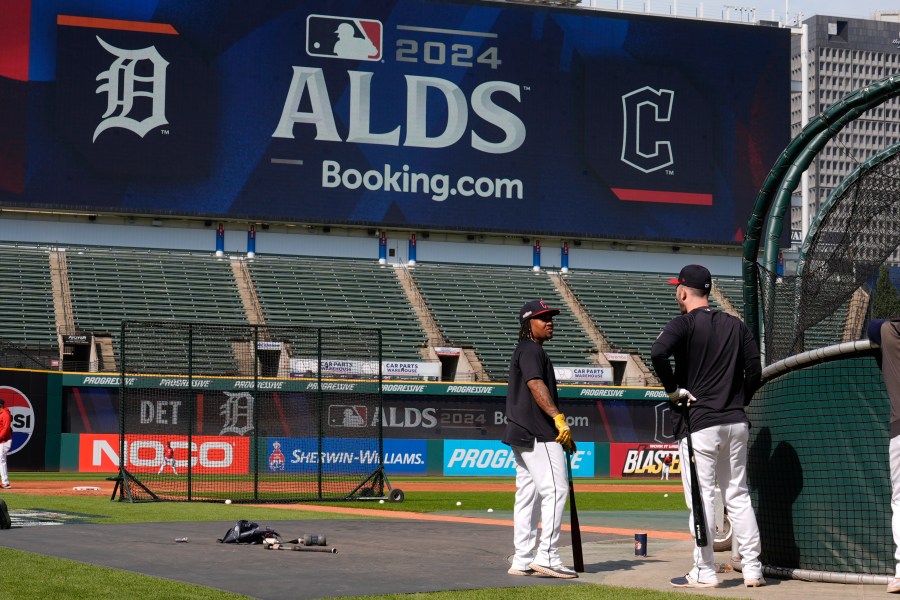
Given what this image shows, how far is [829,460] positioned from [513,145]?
39.0 meters

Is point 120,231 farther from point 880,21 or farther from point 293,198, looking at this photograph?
point 880,21

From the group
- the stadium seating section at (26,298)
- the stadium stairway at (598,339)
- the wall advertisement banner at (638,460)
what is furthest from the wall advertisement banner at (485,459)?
the stadium seating section at (26,298)

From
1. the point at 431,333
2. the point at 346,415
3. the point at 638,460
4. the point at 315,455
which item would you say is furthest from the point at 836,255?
the point at 431,333

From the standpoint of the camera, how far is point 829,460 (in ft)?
30.5

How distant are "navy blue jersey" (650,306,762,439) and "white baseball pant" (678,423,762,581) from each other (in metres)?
0.10

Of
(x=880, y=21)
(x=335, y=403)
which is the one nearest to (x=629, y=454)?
(x=335, y=403)

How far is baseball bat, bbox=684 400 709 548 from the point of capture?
8.84 metres

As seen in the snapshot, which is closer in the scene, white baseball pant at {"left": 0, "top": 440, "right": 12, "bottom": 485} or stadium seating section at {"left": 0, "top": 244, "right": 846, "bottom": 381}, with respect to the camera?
white baseball pant at {"left": 0, "top": 440, "right": 12, "bottom": 485}

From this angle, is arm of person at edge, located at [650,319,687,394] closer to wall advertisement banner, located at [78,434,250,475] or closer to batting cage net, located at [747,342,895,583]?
batting cage net, located at [747,342,895,583]

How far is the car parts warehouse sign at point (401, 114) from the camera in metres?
43.5

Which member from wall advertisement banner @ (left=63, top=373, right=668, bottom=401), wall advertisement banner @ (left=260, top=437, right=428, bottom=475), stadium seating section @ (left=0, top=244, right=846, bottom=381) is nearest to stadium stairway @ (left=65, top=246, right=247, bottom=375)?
stadium seating section @ (left=0, top=244, right=846, bottom=381)

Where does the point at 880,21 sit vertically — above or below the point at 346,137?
above

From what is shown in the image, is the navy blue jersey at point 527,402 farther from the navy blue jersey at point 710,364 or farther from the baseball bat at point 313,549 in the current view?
the baseball bat at point 313,549

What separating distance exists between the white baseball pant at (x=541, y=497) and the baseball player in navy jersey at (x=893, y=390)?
238cm
